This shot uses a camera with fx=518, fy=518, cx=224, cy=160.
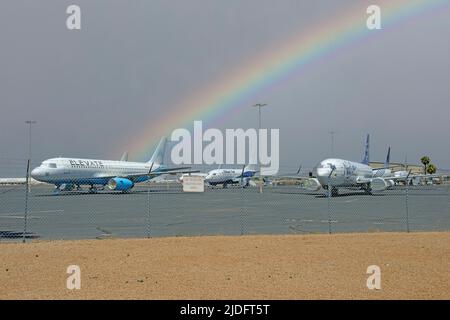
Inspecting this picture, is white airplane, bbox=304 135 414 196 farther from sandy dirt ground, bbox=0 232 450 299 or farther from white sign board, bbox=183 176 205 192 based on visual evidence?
sandy dirt ground, bbox=0 232 450 299

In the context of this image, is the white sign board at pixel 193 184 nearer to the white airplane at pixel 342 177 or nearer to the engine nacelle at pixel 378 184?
the white airplane at pixel 342 177

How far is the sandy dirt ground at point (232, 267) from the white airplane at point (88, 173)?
35465 millimetres

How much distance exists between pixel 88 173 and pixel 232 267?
4458 cm

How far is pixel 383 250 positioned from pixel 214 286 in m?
5.73

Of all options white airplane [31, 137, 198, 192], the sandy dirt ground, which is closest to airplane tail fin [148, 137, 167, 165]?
white airplane [31, 137, 198, 192]

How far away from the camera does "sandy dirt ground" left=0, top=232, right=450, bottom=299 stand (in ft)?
26.1

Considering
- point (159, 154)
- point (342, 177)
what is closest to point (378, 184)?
point (342, 177)

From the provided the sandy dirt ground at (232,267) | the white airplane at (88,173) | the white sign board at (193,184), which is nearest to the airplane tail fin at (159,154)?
the white airplane at (88,173)

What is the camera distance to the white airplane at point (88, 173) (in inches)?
1887

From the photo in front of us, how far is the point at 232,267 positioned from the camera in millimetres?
10250

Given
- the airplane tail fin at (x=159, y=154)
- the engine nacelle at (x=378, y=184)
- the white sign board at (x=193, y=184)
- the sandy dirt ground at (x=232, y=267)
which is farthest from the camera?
the airplane tail fin at (x=159, y=154)

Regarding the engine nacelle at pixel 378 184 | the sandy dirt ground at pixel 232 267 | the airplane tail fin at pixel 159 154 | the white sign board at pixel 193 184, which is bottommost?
the sandy dirt ground at pixel 232 267
